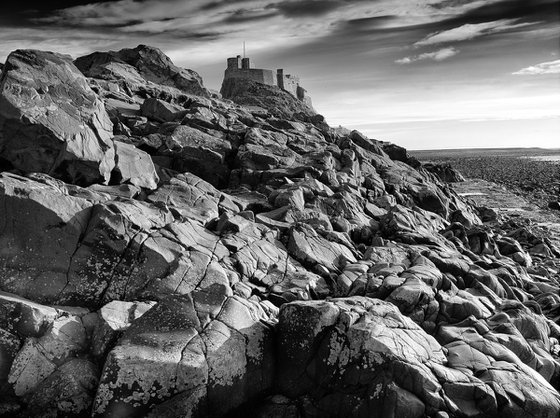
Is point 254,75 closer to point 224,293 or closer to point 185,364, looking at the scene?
point 224,293

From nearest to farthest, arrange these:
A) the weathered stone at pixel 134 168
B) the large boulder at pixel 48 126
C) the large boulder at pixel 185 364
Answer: the large boulder at pixel 185 364 → the large boulder at pixel 48 126 → the weathered stone at pixel 134 168

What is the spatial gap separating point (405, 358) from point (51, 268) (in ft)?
38.6

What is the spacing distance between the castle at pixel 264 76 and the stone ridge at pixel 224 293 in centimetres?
7736

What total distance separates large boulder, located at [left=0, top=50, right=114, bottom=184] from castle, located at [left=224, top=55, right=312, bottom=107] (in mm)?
82879

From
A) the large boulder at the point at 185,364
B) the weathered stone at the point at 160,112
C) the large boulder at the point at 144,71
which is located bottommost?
the large boulder at the point at 185,364

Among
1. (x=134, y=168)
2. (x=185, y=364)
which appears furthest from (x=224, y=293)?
(x=134, y=168)

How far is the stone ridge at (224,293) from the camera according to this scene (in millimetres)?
12805

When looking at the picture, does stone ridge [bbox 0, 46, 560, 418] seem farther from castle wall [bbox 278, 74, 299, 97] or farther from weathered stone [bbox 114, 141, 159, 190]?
castle wall [bbox 278, 74, 299, 97]

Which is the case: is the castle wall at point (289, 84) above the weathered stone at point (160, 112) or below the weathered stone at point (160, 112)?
below

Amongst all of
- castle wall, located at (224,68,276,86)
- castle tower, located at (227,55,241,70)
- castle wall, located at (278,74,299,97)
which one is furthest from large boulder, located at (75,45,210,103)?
castle wall, located at (278,74,299,97)

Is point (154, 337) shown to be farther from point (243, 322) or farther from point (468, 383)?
point (468, 383)

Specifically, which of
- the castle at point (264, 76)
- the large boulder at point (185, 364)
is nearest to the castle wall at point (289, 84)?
the castle at point (264, 76)

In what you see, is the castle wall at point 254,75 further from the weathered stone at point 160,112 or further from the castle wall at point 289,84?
the weathered stone at point 160,112

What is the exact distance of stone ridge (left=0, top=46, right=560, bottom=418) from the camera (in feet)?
42.0
